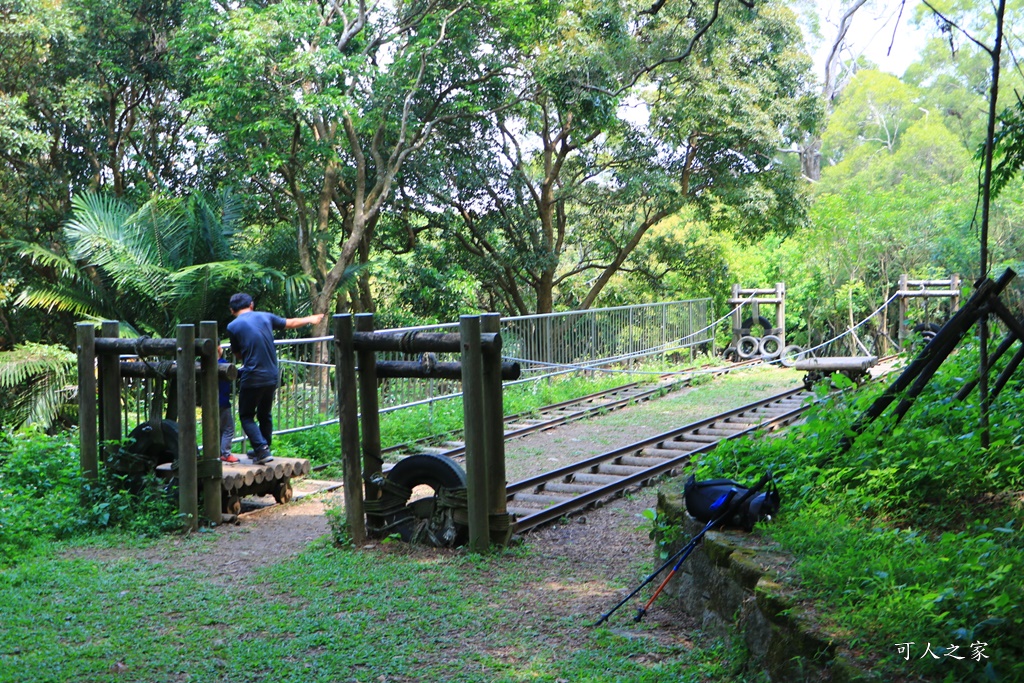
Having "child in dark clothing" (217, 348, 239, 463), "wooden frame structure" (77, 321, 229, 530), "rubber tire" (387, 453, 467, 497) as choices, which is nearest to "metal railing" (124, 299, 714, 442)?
"wooden frame structure" (77, 321, 229, 530)

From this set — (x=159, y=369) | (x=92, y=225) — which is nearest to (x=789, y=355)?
(x=92, y=225)

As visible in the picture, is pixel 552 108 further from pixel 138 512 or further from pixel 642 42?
pixel 138 512

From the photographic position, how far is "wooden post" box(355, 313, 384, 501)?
7.83 meters

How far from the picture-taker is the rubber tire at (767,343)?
21.6 m

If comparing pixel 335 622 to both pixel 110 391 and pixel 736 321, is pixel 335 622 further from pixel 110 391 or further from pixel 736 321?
pixel 736 321

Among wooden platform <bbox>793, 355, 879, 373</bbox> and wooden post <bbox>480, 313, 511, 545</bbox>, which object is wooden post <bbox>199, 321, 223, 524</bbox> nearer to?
wooden post <bbox>480, 313, 511, 545</bbox>

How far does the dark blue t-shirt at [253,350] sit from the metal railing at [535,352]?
1.34 meters

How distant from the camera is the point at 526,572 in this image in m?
6.92

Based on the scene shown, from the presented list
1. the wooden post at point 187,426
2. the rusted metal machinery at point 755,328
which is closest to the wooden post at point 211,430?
the wooden post at point 187,426

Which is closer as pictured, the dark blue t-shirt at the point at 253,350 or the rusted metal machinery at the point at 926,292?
the dark blue t-shirt at the point at 253,350

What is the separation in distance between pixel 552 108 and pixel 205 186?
26.0 ft

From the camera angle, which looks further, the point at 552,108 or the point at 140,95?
the point at 552,108

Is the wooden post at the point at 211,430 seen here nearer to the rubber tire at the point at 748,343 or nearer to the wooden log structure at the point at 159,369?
the wooden log structure at the point at 159,369

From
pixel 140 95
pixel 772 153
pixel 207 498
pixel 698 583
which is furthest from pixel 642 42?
pixel 698 583
